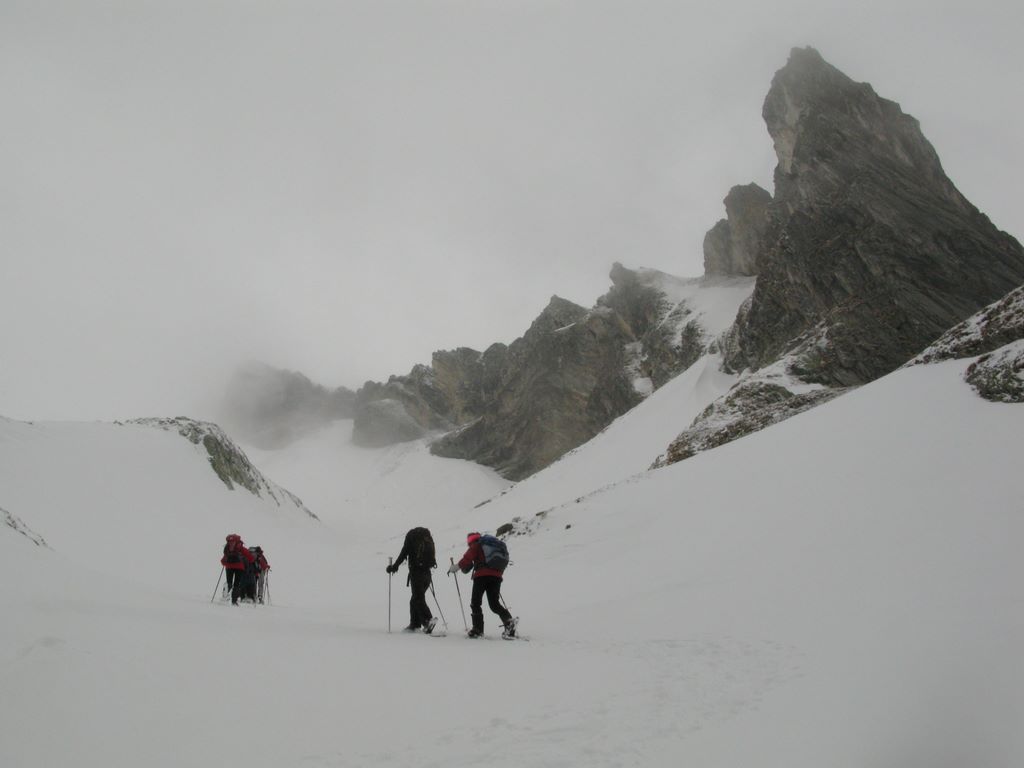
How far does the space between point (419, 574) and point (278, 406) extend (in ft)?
496

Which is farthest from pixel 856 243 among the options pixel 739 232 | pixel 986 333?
pixel 739 232

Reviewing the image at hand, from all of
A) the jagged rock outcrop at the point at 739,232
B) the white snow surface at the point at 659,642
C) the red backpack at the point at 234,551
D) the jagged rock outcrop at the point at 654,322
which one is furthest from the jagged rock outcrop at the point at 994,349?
the jagged rock outcrop at the point at 739,232

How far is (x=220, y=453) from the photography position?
37.0 m

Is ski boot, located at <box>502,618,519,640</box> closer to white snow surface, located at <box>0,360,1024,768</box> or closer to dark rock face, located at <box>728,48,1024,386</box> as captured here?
white snow surface, located at <box>0,360,1024,768</box>

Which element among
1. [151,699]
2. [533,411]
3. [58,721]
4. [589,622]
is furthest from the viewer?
[533,411]

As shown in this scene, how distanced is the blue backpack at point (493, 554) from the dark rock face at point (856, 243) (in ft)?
88.0

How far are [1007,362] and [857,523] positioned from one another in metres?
6.78

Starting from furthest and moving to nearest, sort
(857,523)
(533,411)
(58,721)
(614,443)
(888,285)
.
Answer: (533,411) → (614,443) → (888,285) → (857,523) → (58,721)

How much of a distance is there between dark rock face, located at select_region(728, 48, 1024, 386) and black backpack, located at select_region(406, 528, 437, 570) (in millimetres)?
27252

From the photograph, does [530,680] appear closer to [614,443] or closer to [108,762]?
[108,762]

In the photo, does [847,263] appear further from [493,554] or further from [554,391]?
[554,391]

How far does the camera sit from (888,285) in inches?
1446

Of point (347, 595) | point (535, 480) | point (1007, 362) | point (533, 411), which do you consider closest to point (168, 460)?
point (347, 595)

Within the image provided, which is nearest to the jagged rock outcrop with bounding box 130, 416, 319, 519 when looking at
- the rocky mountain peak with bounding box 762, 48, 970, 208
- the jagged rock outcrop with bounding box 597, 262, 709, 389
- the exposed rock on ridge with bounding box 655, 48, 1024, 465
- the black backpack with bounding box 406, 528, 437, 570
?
the exposed rock on ridge with bounding box 655, 48, 1024, 465
